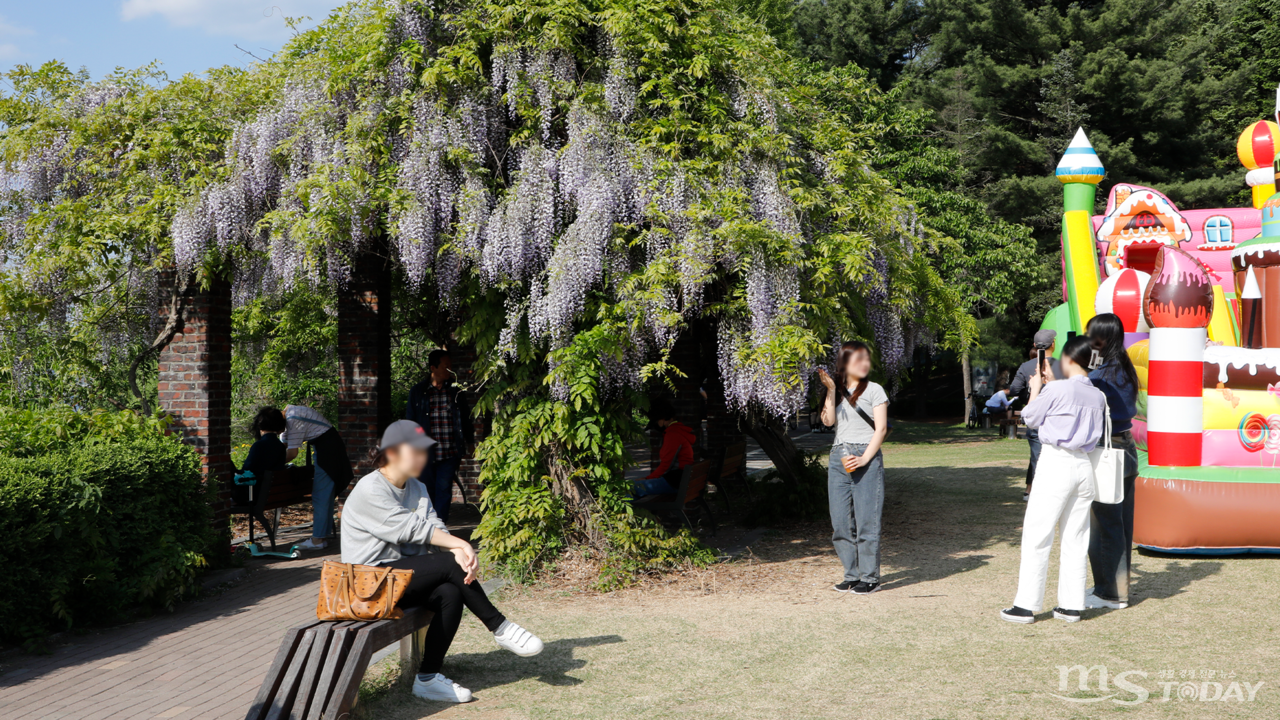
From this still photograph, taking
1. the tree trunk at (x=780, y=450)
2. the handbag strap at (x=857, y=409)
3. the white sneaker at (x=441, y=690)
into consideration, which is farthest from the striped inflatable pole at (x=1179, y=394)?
the white sneaker at (x=441, y=690)

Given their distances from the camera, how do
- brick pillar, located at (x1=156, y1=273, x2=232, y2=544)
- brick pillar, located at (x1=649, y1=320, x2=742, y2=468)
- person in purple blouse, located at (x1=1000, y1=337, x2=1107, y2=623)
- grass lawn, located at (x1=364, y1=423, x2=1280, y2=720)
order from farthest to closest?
brick pillar, located at (x1=649, y1=320, x2=742, y2=468) → brick pillar, located at (x1=156, y1=273, x2=232, y2=544) → person in purple blouse, located at (x1=1000, y1=337, x2=1107, y2=623) → grass lawn, located at (x1=364, y1=423, x2=1280, y2=720)

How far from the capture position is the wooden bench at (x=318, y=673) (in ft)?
11.6

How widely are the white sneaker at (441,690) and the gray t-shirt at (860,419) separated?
2906 millimetres

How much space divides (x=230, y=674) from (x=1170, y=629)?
4.87m

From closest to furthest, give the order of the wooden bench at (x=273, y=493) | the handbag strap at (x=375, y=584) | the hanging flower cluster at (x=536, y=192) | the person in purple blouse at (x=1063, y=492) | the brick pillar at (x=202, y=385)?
the handbag strap at (x=375, y=584)
the person in purple blouse at (x=1063, y=492)
the hanging flower cluster at (x=536, y=192)
the brick pillar at (x=202, y=385)
the wooden bench at (x=273, y=493)

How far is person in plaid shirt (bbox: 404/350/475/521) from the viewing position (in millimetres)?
7535

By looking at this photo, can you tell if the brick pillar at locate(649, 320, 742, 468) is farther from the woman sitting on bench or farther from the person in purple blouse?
the woman sitting on bench

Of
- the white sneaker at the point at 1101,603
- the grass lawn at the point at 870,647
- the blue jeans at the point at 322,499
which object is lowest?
the grass lawn at the point at 870,647

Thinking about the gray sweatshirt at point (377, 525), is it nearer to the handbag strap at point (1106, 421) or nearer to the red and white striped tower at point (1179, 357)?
the handbag strap at point (1106, 421)

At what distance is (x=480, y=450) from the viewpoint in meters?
6.44

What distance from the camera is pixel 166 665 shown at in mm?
4668

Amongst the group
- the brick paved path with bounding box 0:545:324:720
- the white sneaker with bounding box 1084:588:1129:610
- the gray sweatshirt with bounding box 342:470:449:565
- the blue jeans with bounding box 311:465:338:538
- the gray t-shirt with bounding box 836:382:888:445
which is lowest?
the brick paved path with bounding box 0:545:324:720

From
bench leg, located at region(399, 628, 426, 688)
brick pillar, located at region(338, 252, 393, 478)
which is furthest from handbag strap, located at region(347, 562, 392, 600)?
brick pillar, located at region(338, 252, 393, 478)

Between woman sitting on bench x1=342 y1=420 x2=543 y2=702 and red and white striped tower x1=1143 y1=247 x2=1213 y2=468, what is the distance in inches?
215
